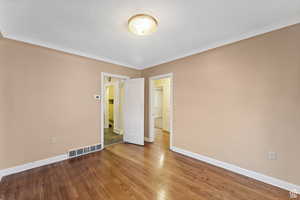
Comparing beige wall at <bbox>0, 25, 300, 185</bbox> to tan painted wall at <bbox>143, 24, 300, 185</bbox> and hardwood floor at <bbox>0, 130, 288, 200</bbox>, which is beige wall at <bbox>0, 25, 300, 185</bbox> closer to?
tan painted wall at <bbox>143, 24, 300, 185</bbox>

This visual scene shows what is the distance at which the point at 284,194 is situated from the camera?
168 centimetres

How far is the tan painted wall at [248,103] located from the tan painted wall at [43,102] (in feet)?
8.23

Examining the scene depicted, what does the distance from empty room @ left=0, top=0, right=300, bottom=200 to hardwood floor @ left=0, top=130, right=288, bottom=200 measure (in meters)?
0.02

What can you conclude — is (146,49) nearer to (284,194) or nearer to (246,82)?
(246,82)

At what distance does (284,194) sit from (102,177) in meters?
2.80

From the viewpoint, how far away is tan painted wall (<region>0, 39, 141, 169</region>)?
82.0 inches

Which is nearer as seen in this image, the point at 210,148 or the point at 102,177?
the point at 102,177

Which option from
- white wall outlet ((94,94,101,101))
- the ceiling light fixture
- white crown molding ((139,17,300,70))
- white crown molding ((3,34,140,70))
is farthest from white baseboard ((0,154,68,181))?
white crown molding ((139,17,300,70))

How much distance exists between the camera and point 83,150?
2910 mm

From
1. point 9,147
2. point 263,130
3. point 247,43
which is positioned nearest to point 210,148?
point 263,130

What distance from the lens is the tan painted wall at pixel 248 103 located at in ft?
5.78

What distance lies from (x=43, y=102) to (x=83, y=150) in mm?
1412

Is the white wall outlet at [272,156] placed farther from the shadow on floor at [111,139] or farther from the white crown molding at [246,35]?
the shadow on floor at [111,139]

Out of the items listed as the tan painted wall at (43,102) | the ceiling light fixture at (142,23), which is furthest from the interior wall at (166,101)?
the ceiling light fixture at (142,23)
